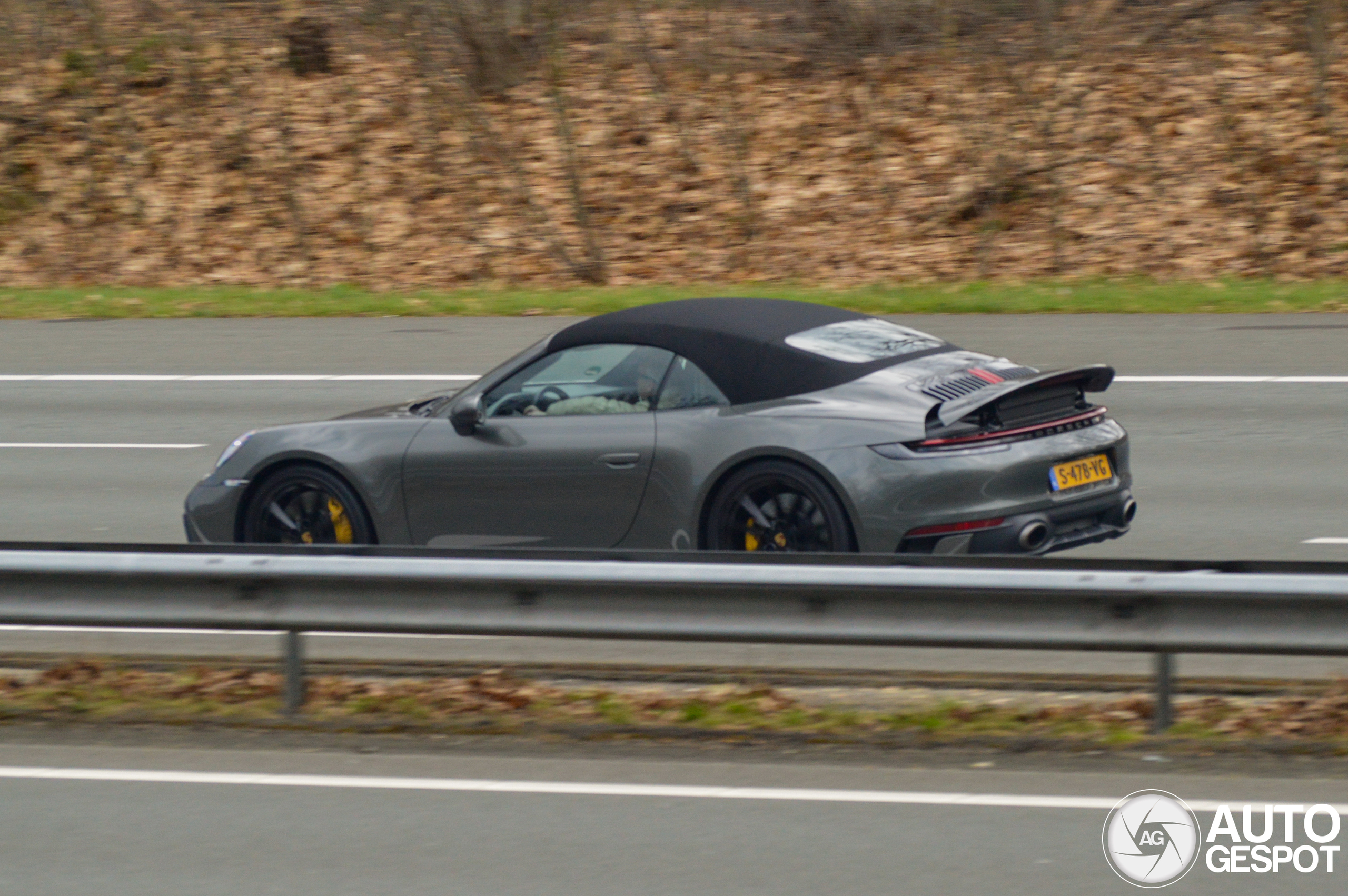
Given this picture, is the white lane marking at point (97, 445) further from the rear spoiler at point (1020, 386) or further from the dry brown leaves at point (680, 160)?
the dry brown leaves at point (680, 160)

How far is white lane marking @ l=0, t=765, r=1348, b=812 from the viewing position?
18.0ft

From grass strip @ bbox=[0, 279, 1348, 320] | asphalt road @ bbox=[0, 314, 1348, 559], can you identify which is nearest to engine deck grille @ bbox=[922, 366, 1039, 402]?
asphalt road @ bbox=[0, 314, 1348, 559]

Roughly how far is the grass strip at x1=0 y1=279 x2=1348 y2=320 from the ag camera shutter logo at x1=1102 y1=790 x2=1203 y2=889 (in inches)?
476

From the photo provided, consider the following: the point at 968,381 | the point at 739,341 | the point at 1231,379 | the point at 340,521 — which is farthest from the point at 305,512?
the point at 1231,379

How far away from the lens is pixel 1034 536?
7.70 meters

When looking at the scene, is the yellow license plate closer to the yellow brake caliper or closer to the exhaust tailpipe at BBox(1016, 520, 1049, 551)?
the exhaust tailpipe at BBox(1016, 520, 1049, 551)

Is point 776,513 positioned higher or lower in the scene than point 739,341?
lower

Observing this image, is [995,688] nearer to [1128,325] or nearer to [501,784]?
[501,784]

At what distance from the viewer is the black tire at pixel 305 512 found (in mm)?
8703

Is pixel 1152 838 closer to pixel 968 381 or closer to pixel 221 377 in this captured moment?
pixel 968 381

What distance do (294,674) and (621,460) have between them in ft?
6.56

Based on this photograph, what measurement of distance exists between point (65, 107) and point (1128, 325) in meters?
17.8

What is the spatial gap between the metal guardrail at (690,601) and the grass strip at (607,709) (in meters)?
0.28

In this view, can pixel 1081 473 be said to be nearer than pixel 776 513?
No
